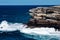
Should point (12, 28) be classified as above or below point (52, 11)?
below

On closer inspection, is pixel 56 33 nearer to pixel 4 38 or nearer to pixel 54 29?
pixel 54 29

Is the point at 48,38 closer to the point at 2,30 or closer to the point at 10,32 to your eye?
the point at 10,32

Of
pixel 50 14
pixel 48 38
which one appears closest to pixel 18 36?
pixel 48 38

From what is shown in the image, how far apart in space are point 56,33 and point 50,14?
23.5 ft

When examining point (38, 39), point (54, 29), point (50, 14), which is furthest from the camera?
point (50, 14)

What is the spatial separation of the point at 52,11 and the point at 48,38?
44.1ft

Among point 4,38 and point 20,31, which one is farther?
point 20,31

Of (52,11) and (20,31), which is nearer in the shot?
(20,31)

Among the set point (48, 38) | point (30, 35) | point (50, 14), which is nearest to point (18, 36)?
point (30, 35)

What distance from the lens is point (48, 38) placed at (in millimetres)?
45719

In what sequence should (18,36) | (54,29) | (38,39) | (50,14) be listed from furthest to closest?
(50,14), (54,29), (18,36), (38,39)

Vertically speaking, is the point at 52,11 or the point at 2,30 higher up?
the point at 52,11

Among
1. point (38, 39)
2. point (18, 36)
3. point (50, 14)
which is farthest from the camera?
point (50, 14)

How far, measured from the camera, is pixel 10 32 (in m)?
53.2
